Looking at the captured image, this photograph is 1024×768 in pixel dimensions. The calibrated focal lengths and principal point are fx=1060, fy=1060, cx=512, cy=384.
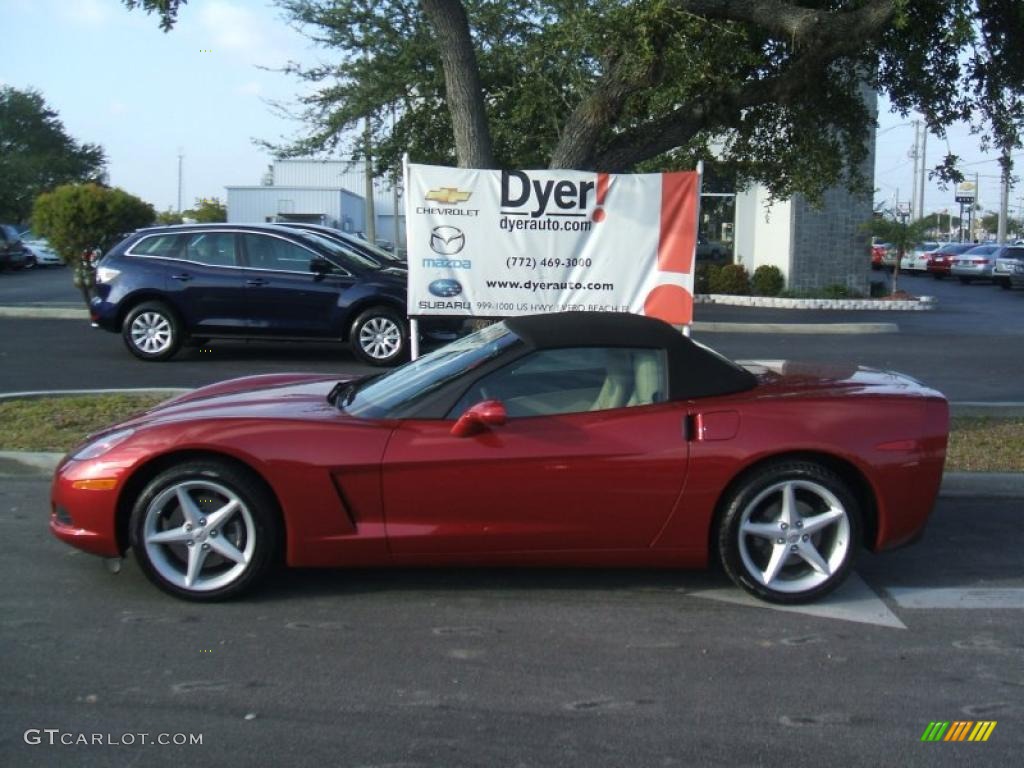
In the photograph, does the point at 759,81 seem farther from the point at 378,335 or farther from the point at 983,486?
the point at 378,335

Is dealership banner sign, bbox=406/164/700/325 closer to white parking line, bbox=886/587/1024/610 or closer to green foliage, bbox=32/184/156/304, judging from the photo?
white parking line, bbox=886/587/1024/610

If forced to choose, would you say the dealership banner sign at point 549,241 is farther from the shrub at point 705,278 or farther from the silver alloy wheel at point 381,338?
the shrub at point 705,278

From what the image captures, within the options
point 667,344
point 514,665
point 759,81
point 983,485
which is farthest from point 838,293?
point 514,665

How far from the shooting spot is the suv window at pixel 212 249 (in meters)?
12.9

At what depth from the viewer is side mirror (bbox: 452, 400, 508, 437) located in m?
4.69

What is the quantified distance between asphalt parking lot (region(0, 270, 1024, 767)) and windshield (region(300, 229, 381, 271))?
696 cm

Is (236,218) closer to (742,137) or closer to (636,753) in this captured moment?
(742,137)

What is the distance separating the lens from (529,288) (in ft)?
27.8

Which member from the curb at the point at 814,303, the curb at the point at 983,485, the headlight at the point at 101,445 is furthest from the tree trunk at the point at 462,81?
the curb at the point at 814,303

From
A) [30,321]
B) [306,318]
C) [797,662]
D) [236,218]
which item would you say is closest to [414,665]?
[797,662]

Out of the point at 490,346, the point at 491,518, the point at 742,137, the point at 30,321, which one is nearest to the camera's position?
the point at 491,518

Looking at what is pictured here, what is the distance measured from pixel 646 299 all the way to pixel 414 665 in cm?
483

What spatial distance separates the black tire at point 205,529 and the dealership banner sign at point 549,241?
3.82 meters

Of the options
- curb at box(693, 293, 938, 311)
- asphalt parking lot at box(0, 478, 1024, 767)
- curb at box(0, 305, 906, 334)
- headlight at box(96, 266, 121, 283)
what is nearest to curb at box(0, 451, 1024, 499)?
asphalt parking lot at box(0, 478, 1024, 767)
